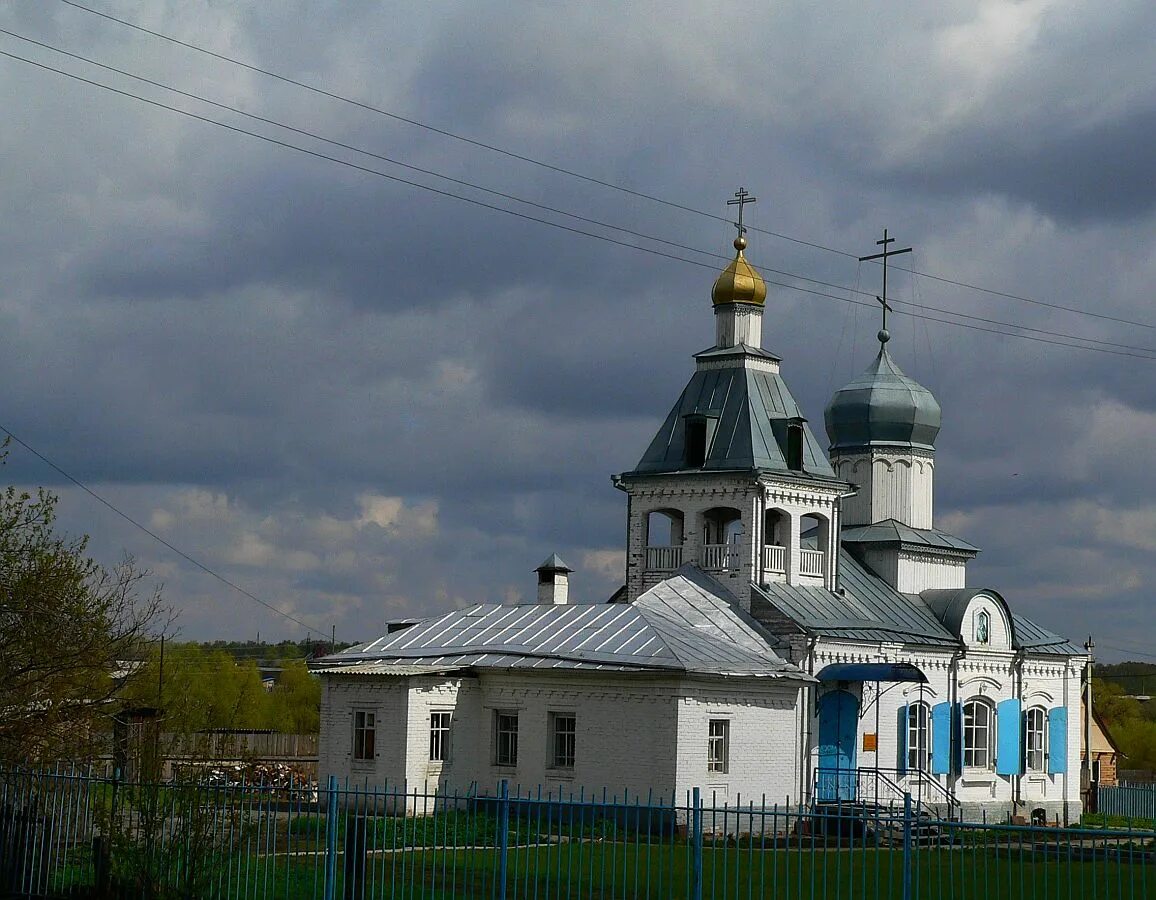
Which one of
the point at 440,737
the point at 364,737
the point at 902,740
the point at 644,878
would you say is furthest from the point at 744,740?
the point at 644,878

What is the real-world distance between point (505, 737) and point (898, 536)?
12.8 meters

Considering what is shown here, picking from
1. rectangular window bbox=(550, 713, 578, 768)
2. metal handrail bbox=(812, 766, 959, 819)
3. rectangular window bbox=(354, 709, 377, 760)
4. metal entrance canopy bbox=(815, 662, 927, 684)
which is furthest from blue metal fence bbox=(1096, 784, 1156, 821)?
rectangular window bbox=(354, 709, 377, 760)

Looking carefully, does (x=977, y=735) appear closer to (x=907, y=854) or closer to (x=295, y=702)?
(x=907, y=854)

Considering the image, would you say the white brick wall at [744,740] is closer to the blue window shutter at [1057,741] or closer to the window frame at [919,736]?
the window frame at [919,736]

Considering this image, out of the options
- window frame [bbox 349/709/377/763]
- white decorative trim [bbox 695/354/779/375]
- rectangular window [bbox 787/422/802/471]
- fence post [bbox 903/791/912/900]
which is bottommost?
fence post [bbox 903/791/912/900]

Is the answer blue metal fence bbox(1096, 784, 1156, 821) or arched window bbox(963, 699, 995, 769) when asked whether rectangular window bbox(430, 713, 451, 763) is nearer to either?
arched window bbox(963, 699, 995, 769)

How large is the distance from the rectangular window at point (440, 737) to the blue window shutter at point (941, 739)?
11152mm

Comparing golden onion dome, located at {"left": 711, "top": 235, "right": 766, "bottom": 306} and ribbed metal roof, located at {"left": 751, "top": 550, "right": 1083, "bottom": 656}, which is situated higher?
golden onion dome, located at {"left": 711, "top": 235, "right": 766, "bottom": 306}

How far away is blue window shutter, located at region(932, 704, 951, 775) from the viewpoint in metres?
36.3

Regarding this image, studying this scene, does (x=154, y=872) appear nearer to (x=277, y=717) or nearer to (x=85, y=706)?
(x=85, y=706)

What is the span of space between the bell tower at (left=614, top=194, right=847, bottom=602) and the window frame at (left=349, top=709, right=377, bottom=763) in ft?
25.9

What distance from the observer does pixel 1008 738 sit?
125 ft

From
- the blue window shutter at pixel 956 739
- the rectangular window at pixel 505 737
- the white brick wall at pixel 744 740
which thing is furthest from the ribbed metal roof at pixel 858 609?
the rectangular window at pixel 505 737

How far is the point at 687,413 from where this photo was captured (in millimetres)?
36906
